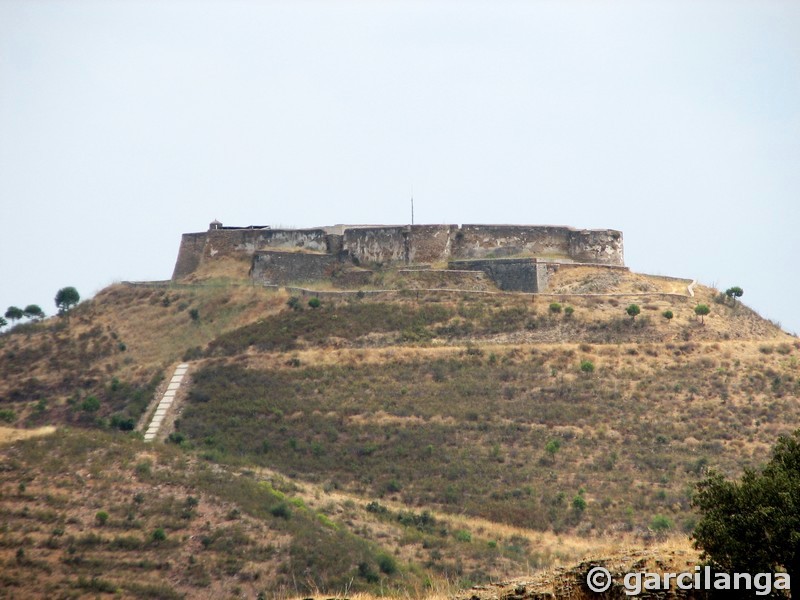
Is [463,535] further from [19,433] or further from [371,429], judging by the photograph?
[19,433]

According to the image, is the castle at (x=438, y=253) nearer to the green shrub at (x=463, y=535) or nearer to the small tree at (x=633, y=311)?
the small tree at (x=633, y=311)

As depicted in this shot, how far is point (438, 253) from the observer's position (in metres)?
41.6

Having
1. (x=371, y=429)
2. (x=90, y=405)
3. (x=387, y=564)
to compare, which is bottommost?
(x=387, y=564)

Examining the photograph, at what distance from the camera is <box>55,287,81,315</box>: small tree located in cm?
4794

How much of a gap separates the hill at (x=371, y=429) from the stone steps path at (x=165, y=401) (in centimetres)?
42

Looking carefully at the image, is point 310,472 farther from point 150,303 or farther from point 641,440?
point 150,303

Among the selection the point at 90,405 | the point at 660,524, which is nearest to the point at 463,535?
the point at 660,524

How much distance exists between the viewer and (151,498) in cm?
2845

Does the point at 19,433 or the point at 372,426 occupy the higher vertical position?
the point at 372,426

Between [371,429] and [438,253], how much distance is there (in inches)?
390

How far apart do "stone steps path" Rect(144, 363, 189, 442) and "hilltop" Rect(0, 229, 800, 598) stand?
429 millimetres

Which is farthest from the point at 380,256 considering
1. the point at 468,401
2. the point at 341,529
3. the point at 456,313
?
the point at 341,529

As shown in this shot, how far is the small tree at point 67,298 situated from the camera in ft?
157

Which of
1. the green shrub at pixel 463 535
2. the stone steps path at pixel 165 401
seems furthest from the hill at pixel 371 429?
the stone steps path at pixel 165 401
